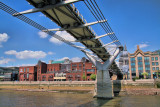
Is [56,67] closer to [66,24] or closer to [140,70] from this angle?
[140,70]

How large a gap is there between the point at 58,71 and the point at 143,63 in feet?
156

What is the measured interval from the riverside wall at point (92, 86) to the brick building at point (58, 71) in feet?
45.9

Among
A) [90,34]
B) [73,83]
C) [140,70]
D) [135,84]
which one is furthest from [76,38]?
[140,70]

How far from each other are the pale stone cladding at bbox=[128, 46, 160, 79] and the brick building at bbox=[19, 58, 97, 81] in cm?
2069

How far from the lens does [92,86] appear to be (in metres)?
57.3

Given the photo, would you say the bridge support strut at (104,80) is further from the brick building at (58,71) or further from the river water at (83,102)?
the brick building at (58,71)

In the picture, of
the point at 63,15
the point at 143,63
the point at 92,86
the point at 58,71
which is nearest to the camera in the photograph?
the point at 63,15

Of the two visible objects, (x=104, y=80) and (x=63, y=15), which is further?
(x=104, y=80)

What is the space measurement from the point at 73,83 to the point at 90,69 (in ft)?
55.2

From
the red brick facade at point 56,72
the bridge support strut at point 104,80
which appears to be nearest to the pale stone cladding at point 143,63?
the red brick facade at point 56,72

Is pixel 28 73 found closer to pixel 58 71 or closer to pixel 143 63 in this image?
pixel 58 71

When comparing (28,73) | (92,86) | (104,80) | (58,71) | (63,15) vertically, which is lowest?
(92,86)

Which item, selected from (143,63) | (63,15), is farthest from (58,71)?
(63,15)

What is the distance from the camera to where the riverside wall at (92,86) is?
44775mm
